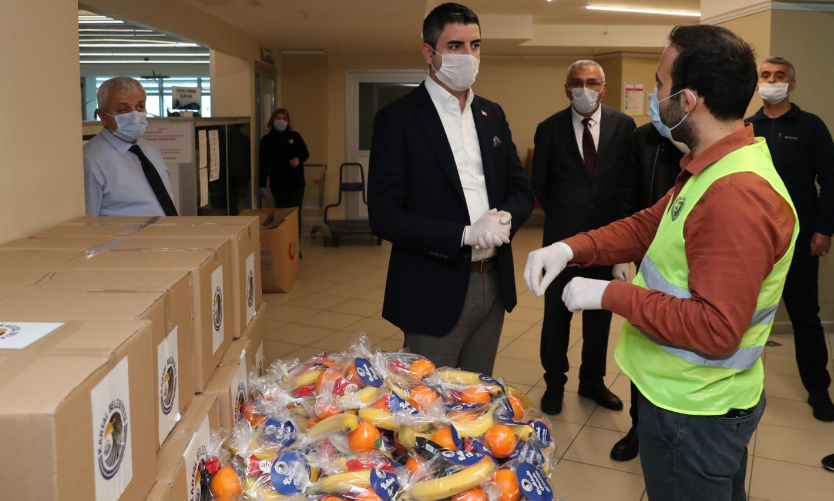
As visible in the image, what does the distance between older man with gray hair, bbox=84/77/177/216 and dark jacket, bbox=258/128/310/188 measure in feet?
16.1

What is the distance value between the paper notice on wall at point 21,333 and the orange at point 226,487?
0.45 meters

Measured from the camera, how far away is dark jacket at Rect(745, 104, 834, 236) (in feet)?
12.6

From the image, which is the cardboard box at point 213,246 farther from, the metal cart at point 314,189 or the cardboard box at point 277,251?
the metal cart at point 314,189

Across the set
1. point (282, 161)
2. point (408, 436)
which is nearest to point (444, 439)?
point (408, 436)

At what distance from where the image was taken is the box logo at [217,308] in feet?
5.42

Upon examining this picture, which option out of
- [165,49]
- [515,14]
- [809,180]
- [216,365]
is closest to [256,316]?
[216,365]

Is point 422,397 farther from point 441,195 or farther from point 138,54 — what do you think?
point 138,54

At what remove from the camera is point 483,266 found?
2400 millimetres

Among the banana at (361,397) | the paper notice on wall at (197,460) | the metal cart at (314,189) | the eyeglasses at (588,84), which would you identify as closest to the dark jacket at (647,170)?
the eyeglasses at (588,84)

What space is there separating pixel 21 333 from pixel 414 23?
679 centimetres

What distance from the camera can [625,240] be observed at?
74.3 inches

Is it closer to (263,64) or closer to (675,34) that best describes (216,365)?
(675,34)

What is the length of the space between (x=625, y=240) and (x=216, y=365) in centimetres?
109

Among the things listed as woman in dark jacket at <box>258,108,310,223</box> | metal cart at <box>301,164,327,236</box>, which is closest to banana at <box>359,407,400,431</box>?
woman in dark jacket at <box>258,108,310,223</box>
